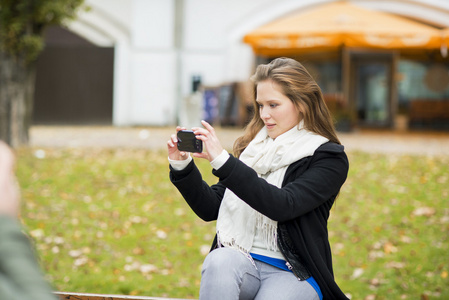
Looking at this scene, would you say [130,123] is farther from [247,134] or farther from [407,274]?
[247,134]

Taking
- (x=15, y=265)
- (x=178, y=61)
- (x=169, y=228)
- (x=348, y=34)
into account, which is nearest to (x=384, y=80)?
(x=348, y=34)

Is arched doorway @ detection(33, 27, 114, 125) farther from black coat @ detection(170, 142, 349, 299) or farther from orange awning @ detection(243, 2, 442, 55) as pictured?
black coat @ detection(170, 142, 349, 299)

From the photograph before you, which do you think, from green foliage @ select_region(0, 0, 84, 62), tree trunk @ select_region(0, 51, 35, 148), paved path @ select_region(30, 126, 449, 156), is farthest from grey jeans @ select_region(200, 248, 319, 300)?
tree trunk @ select_region(0, 51, 35, 148)

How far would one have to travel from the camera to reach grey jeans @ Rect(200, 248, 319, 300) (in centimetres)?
234

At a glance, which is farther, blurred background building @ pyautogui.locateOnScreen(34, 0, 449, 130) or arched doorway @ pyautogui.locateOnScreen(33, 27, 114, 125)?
arched doorway @ pyautogui.locateOnScreen(33, 27, 114, 125)

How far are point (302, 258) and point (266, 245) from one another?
15 centimetres

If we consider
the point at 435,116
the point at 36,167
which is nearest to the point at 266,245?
the point at 36,167

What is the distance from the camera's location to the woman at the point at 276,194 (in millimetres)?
2334

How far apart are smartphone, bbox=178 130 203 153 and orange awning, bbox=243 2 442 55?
10542 mm

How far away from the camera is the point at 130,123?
16.5 metres

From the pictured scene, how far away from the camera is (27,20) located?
9.57m

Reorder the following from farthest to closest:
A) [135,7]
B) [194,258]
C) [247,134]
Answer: [135,7] < [194,258] < [247,134]

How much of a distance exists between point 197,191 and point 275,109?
47 cm

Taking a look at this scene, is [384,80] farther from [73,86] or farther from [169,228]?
[169,228]
